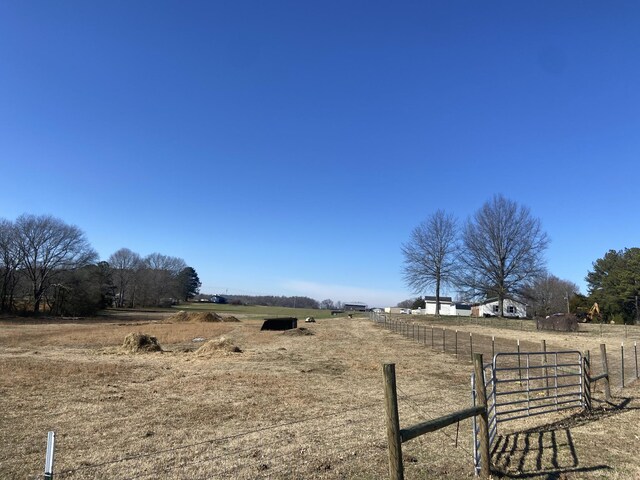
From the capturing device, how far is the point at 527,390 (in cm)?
945

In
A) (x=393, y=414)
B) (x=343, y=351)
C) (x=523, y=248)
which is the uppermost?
(x=523, y=248)

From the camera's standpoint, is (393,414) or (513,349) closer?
(393,414)

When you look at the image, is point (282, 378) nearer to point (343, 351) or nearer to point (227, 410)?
point (227, 410)

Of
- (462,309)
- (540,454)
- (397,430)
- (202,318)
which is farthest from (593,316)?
(397,430)

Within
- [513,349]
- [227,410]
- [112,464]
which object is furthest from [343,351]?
[112,464]

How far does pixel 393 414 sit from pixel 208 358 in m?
17.9

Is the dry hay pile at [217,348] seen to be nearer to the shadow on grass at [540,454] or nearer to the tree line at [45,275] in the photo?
the shadow on grass at [540,454]

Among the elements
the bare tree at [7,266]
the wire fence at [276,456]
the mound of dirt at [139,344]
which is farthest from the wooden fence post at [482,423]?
the bare tree at [7,266]

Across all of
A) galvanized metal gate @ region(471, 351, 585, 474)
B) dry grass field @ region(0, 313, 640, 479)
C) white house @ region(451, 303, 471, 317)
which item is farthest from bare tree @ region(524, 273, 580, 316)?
dry grass field @ region(0, 313, 640, 479)

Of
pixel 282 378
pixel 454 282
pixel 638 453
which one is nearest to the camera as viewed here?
pixel 638 453

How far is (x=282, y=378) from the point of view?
50.6ft

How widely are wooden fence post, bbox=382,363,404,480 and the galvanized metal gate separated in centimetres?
209

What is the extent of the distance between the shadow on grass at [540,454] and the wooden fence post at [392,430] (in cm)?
223

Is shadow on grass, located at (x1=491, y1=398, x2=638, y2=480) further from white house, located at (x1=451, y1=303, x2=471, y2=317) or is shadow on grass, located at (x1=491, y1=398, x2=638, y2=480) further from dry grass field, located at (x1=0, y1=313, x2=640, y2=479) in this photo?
white house, located at (x1=451, y1=303, x2=471, y2=317)
